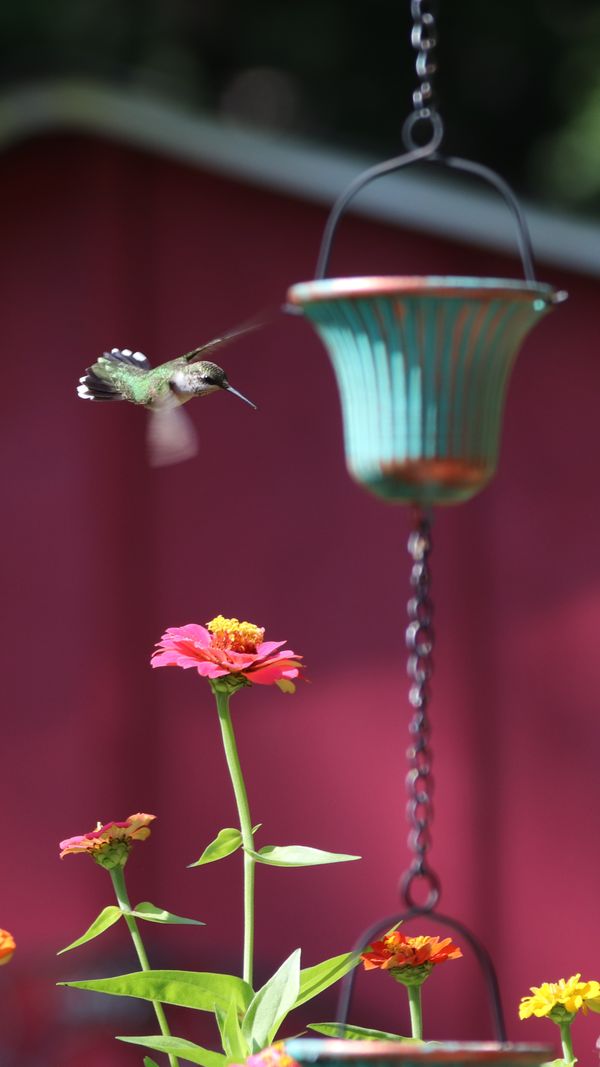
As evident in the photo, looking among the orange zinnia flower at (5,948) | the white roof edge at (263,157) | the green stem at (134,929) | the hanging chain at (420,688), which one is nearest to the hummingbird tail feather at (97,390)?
the green stem at (134,929)

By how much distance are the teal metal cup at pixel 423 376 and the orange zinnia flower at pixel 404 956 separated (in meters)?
0.42

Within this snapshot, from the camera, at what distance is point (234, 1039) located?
1185mm

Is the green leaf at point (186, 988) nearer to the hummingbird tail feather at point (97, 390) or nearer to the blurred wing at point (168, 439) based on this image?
the blurred wing at point (168, 439)

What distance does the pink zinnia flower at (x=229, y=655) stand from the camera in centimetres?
128

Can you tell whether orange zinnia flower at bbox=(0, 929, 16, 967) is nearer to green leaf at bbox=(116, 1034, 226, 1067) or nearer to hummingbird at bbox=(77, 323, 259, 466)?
green leaf at bbox=(116, 1034, 226, 1067)

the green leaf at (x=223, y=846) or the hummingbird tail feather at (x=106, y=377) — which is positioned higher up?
the hummingbird tail feather at (x=106, y=377)

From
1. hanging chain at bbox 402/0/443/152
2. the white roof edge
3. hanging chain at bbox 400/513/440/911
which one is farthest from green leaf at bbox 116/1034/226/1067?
the white roof edge

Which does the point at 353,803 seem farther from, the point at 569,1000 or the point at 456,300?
the point at 456,300

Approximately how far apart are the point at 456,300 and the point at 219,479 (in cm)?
242

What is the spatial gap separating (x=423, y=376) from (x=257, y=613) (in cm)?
229

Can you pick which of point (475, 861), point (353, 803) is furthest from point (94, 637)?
point (475, 861)

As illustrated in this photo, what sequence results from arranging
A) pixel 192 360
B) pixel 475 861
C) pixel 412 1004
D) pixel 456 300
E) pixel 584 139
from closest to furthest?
pixel 456 300 → pixel 412 1004 → pixel 192 360 → pixel 475 861 → pixel 584 139

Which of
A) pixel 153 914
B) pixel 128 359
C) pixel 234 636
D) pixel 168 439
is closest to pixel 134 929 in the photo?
pixel 153 914

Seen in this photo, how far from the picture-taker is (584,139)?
4.08 meters
